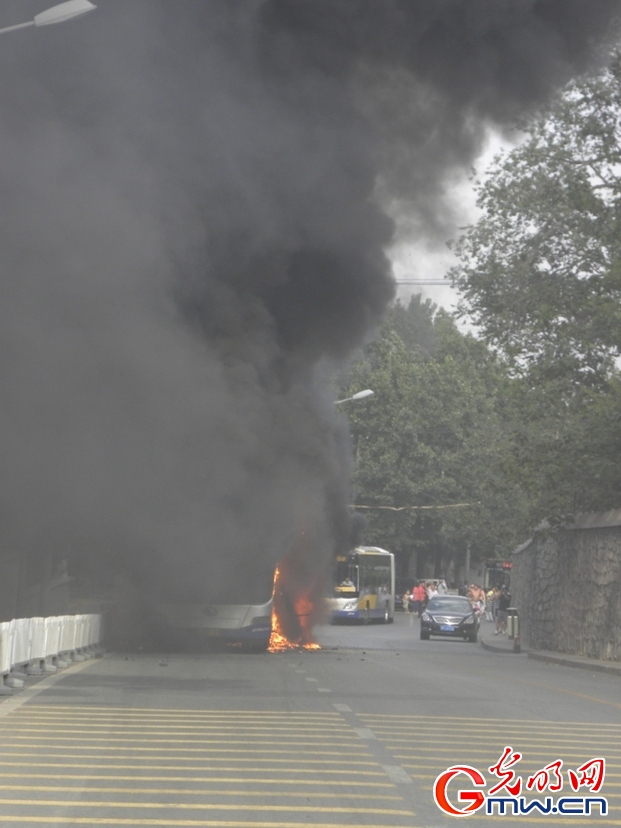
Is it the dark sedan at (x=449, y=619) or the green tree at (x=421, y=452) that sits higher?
the green tree at (x=421, y=452)

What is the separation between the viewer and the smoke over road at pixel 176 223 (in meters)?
23.9

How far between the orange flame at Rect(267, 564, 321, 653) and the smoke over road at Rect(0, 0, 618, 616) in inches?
75.7

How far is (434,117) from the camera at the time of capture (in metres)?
23.8

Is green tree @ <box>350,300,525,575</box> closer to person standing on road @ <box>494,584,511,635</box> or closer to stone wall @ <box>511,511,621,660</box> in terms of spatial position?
person standing on road @ <box>494,584,511,635</box>

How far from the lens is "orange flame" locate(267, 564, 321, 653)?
90.0 ft

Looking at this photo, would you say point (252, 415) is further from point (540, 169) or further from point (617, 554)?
point (540, 169)

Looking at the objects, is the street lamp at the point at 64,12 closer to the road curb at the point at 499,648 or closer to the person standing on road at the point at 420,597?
the road curb at the point at 499,648

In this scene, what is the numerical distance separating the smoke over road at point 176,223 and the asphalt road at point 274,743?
23.9 ft

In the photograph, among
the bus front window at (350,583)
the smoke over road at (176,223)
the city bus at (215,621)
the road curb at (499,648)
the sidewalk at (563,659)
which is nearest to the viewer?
the sidewalk at (563,659)

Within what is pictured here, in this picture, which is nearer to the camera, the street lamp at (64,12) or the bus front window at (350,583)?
the street lamp at (64,12)

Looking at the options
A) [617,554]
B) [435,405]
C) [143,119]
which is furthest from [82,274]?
[435,405]

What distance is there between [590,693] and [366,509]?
49288mm

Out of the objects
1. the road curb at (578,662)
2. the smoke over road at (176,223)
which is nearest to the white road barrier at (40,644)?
the smoke over road at (176,223)

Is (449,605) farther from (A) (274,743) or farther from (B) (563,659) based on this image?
(A) (274,743)
